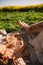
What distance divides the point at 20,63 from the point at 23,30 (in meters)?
1.94

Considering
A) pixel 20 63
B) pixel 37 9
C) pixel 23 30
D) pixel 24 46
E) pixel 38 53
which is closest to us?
pixel 20 63

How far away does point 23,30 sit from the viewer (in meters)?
7.44

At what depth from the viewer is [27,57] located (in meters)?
6.17

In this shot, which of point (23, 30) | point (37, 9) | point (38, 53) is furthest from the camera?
point (37, 9)

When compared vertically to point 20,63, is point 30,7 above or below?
below

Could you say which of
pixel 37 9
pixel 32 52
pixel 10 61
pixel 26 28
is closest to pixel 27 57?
pixel 32 52

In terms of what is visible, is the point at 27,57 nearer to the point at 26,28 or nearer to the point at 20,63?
the point at 20,63

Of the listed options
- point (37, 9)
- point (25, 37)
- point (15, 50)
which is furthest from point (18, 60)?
point (37, 9)

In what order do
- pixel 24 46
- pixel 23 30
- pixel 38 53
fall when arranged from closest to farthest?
pixel 38 53, pixel 24 46, pixel 23 30

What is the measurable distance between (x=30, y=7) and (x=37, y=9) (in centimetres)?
43

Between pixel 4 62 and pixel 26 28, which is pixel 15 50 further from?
pixel 26 28

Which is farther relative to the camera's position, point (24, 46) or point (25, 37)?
point (25, 37)

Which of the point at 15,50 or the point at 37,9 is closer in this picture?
the point at 15,50

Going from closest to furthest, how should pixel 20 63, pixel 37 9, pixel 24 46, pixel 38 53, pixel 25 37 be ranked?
pixel 20 63
pixel 38 53
pixel 24 46
pixel 25 37
pixel 37 9
